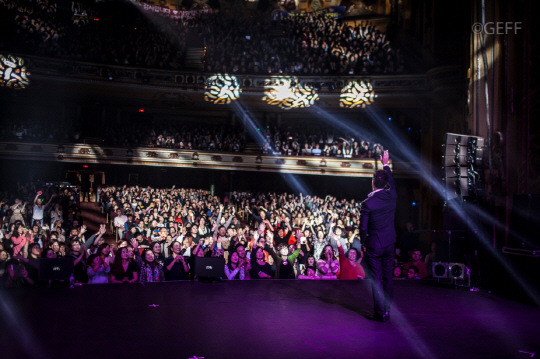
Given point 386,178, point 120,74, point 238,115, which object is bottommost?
point 386,178

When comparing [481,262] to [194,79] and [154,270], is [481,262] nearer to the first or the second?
[154,270]

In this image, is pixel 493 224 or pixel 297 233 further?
pixel 297 233

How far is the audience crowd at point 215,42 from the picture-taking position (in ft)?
58.8

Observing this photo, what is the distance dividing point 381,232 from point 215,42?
57.9ft

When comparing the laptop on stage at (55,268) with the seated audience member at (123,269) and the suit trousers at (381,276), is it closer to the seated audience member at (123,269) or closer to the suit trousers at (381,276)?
the seated audience member at (123,269)

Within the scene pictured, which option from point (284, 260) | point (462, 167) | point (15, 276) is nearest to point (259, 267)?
point (284, 260)

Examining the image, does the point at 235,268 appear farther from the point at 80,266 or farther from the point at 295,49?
the point at 295,49

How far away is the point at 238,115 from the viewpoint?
2061 cm

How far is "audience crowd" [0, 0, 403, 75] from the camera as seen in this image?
17.9 metres

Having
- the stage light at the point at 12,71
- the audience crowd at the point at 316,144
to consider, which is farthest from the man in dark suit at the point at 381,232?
the stage light at the point at 12,71

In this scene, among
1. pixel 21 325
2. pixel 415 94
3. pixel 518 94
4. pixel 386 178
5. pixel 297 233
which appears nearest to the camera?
pixel 21 325

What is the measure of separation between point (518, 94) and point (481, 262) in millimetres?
2635

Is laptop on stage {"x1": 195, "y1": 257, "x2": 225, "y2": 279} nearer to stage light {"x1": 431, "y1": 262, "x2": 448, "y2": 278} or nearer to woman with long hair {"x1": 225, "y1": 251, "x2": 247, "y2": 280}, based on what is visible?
woman with long hair {"x1": 225, "y1": 251, "x2": 247, "y2": 280}

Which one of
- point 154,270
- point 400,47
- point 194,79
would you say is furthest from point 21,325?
point 400,47
